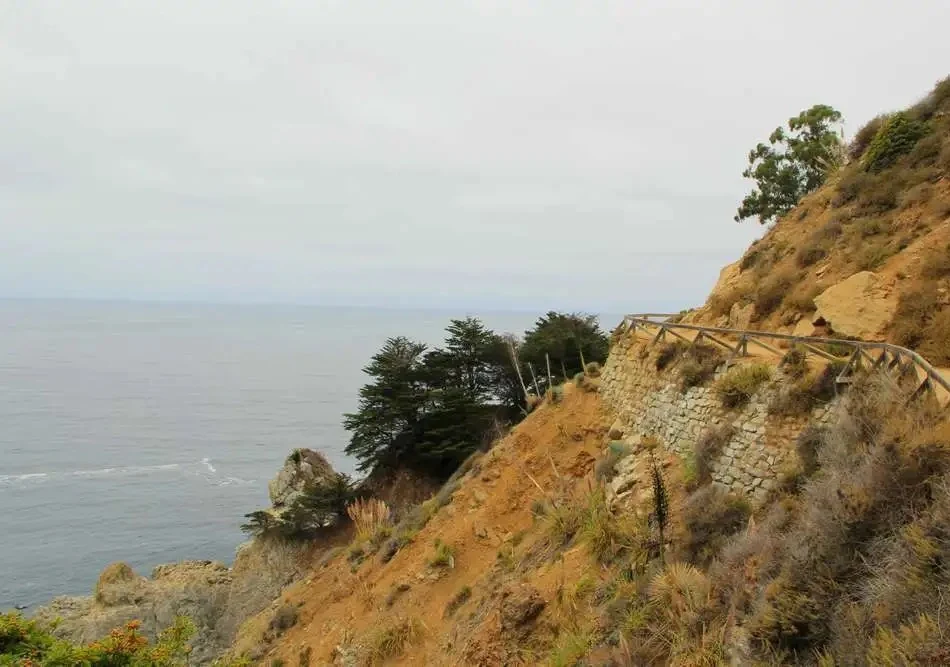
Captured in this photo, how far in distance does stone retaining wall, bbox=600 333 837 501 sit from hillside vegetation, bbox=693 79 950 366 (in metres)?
2.96

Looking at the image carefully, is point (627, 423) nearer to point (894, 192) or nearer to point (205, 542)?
point (894, 192)

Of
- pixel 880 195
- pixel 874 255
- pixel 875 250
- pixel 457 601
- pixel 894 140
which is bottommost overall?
pixel 457 601

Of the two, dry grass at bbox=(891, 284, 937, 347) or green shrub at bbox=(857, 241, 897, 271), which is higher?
green shrub at bbox=(857, 241, 897, 271)

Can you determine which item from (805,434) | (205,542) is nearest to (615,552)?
(805,434)

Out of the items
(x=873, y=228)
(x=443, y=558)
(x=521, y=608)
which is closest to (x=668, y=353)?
(x=873, y=228)

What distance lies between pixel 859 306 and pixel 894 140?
7465 millimetres

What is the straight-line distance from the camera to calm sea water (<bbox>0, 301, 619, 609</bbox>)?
33969 millimetres

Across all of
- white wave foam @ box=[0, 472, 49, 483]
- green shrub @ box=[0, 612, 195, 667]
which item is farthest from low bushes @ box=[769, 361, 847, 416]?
white wave foam @ box=[0, 472, 49, 483]

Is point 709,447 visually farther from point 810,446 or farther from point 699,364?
point 699,364

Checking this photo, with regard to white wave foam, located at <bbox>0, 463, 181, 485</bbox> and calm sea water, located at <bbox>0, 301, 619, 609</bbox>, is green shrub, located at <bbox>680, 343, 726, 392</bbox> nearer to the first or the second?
calm sea water, located at <bbox>0, 301, 619, 609</bbox>

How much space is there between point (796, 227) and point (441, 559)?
1436cm

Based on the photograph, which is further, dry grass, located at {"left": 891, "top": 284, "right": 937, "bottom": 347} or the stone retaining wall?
dry grass, located at {"left": 891, "top": 284, "right": 937, "bottom": 347}

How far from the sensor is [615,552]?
9492 millimetres

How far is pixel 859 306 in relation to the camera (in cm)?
1136
